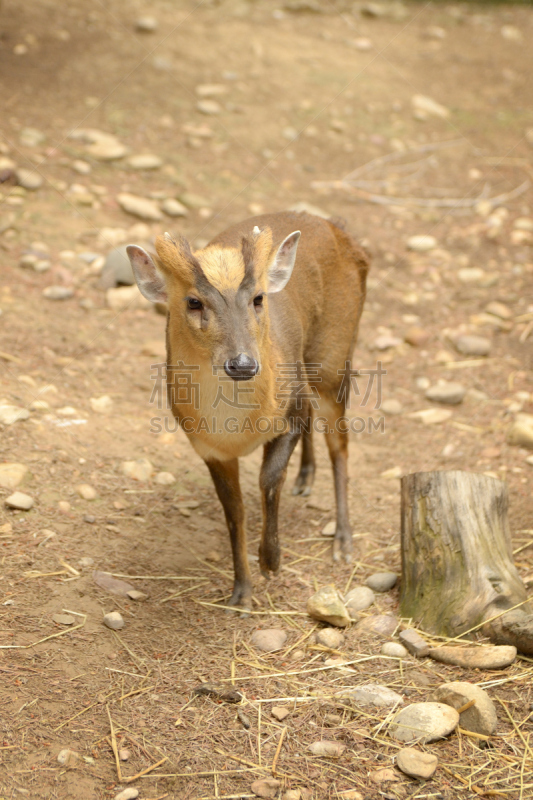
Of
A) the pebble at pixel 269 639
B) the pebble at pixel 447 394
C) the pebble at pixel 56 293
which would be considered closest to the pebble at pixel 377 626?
the pebble at pixel 269 639

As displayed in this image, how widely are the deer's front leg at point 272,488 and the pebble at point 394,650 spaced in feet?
2.52

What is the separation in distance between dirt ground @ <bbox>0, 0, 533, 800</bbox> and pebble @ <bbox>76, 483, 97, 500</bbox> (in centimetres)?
6

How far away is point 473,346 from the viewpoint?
667 centimetres

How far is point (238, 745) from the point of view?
3.05 meters

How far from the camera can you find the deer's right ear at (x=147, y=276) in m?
3.71

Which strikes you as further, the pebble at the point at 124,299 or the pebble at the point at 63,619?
the pebble at the point at 124,299

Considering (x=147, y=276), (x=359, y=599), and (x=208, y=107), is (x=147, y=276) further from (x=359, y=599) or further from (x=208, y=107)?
(x=208, y=107)

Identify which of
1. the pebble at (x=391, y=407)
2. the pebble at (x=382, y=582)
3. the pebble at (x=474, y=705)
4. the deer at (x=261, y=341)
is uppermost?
the deer at (x=261, y=341)

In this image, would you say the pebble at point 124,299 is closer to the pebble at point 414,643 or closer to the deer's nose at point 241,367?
the deer's nose at point 241,367

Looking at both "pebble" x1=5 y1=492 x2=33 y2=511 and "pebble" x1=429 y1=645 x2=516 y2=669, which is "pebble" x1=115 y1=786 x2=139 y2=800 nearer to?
"pebble" x1=429 y1=645 x2=516 y2=669

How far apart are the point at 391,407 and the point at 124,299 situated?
2.41m

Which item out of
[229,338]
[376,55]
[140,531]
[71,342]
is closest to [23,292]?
[71,342]

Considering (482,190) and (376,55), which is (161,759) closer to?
(482,190)

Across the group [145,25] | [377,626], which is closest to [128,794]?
[377,626]
